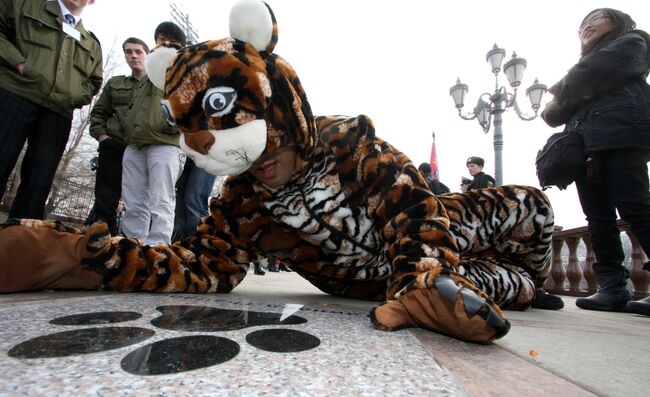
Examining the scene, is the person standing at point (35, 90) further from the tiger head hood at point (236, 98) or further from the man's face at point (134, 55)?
the tiger head hood at point (236, 98)

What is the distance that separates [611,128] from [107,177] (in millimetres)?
3497

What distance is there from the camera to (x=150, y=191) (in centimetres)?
248

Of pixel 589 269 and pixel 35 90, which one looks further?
pixel 589 269

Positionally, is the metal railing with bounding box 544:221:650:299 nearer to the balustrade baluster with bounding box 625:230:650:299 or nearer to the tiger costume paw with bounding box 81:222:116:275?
the balustrade baluster with bounding box 625:230:650:299

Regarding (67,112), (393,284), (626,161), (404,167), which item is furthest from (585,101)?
(67,112)

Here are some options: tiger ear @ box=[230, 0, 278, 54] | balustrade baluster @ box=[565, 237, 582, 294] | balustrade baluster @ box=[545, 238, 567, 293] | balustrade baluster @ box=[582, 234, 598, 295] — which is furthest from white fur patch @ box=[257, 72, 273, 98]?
balustrade baluster @ box=[545, 238, 567, 293]

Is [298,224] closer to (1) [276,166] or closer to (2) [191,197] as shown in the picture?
(1) [276,166]

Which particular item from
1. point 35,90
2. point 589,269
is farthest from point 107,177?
point 589,269

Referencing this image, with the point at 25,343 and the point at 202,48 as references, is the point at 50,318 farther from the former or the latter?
the point at 202,48

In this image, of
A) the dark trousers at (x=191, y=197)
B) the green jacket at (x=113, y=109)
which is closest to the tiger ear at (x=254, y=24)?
the dark trousers at (x=191, y=197)

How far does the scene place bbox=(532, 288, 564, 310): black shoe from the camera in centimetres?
193

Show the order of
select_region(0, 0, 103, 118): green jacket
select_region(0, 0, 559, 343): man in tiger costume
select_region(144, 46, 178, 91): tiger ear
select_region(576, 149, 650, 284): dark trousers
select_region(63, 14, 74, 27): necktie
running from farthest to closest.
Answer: select_region(63, 14, 74, 27): necktie, select_region(0, 0, 103, 118): green jacket, select_region(576, 149, 650, 284): dark trousers, select_region(144, 46, 178, 91): tiger ear, select_region(0, 0, 559, 343): man in tiger costume

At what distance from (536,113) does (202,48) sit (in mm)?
7724

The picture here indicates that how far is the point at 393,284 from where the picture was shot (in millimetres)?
1025
